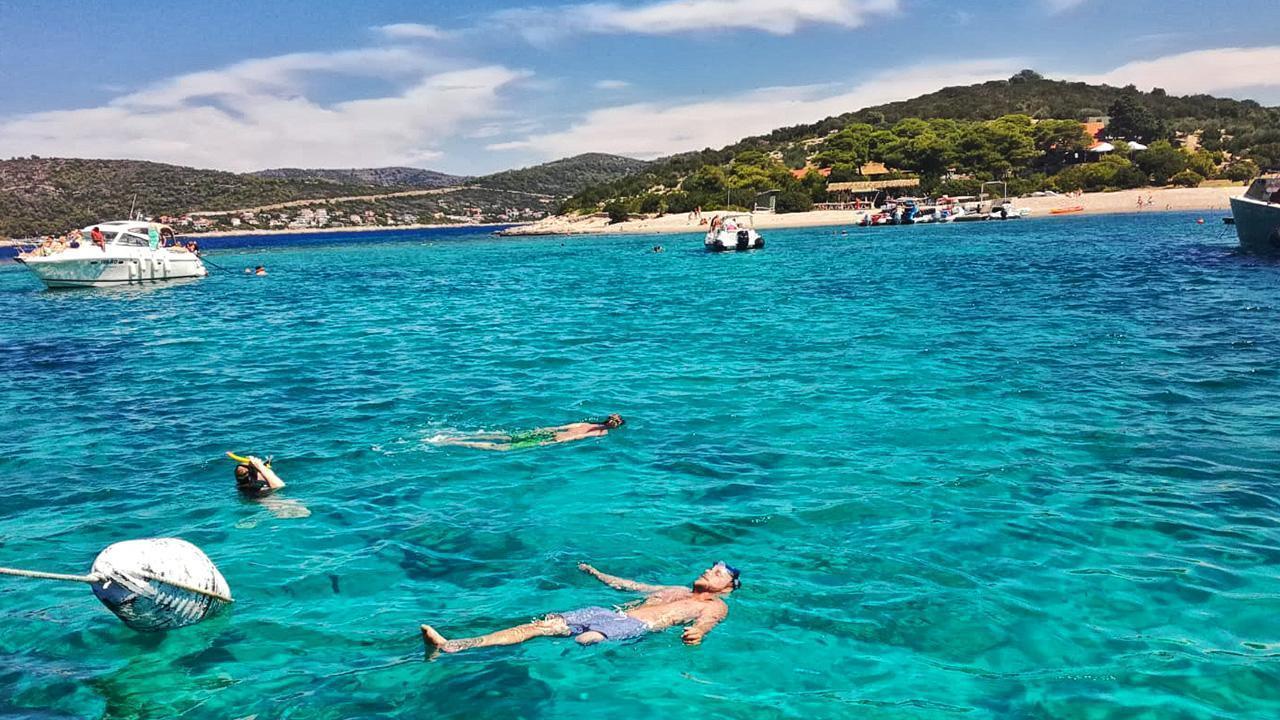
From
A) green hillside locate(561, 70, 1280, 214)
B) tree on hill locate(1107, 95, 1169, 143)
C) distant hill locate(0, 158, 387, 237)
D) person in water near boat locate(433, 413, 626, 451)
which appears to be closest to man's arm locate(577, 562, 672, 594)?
person in water near boat locate(433, 413, 626, 451)

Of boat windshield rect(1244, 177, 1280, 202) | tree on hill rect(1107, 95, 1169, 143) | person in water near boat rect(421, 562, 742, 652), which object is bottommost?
person in water near boat rect(421, 562, 742, 652)

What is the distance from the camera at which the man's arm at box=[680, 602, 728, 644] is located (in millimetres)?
6793

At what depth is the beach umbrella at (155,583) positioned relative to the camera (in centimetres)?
641

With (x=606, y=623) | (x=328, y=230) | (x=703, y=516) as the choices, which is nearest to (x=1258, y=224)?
(x=703, y=516)

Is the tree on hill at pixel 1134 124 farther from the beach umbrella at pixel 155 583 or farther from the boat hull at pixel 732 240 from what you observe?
the beach umbrella at pixel 155 583

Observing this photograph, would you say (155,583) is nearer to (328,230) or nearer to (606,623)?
(606,623)

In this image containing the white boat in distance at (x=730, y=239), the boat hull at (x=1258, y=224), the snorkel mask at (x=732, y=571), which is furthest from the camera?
the white boat in distance at (x=730, y=239)

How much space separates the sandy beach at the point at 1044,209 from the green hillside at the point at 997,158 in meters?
4.96

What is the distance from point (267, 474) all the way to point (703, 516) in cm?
561

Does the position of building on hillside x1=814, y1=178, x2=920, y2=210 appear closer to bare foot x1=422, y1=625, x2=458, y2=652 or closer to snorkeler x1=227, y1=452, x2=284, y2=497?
snorkeler x1=227, y1=452, x2=284, y2=497

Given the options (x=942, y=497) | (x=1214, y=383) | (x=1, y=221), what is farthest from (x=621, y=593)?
(x=1, y=221)

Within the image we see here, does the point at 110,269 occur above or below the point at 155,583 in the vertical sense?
above

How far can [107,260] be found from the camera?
43438mm

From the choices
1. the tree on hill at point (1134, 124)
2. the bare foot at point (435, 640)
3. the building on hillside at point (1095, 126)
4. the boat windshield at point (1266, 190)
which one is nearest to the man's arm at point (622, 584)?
the bare foot at point (435, 640)
